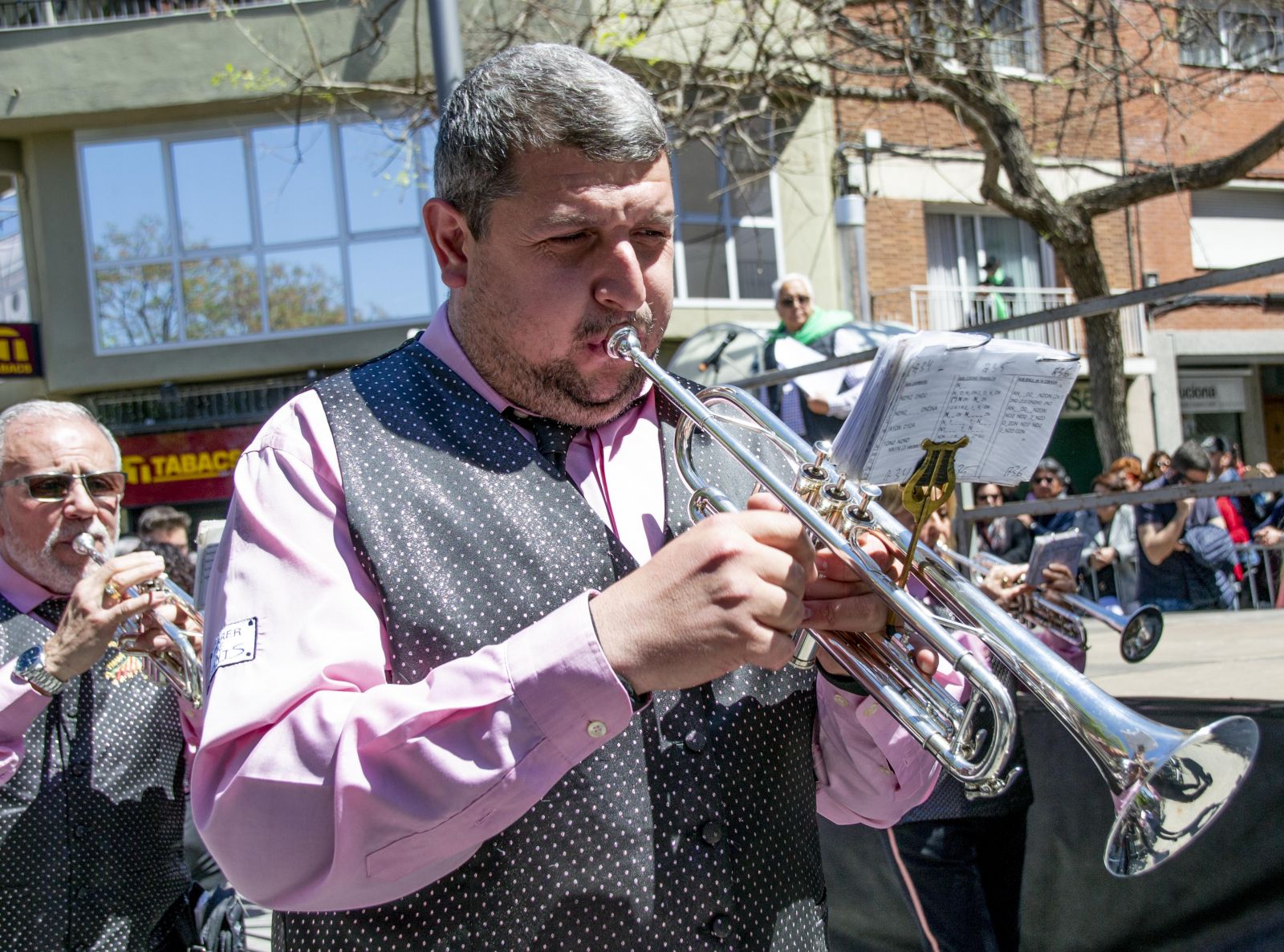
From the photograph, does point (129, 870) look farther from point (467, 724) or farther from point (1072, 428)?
point (1072, 428)

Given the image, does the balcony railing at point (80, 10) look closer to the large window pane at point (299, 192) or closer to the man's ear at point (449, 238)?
the large window pane at point (299, 192)

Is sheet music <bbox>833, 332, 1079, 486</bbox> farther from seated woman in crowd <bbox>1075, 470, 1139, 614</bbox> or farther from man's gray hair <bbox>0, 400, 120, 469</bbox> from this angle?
seated woman in crowd <bbox>1075, 470, 1139, 614</bbox>

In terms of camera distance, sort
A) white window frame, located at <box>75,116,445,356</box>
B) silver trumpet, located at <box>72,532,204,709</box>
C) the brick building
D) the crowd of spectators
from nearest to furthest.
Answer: silver trumpet, located at <box>72,532,204,709</box>, the crowd of spectators, white window frame, located at <box>75,116,445,356</box>, the brick building

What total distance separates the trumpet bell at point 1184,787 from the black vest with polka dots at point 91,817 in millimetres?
2164

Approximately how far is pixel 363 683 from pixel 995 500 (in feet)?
Result: 25.9

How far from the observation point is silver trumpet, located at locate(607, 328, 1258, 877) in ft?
4.87

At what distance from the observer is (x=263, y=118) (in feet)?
46.3

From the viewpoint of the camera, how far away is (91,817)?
276 cm

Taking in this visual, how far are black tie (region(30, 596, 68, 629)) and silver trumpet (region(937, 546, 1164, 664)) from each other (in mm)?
2468

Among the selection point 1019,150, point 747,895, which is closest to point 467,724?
point 747,895

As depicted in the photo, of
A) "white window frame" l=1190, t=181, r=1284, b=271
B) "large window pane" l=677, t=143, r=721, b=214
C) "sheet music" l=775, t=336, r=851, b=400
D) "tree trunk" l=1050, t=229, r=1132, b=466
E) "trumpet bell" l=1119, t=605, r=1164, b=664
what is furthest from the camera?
"white window frame" l=1190, t=181, r=1284, b=271

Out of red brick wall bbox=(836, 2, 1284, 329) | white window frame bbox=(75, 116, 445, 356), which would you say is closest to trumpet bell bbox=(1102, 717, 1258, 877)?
red brick wall bbox=(836, 2, 1284, 329)

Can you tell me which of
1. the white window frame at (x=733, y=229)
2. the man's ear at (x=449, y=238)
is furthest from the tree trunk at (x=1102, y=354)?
the man's ear at (x=449, y=238)

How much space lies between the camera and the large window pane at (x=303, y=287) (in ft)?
47.3
